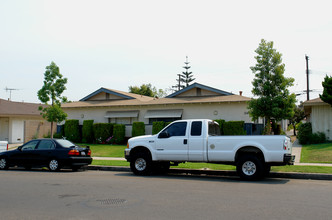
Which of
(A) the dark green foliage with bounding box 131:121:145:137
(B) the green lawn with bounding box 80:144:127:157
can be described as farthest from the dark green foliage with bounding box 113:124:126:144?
(B) the green lawn with bounding box 80:144:127:157

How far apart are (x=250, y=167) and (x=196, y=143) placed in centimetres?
205

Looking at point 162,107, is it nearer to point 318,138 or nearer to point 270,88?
point 270,88

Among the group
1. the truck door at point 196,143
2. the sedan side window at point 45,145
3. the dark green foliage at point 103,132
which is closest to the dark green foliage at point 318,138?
the truck door at point 196,143

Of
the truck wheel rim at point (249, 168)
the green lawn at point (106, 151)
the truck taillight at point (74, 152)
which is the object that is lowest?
the green lawn at point (106, 151)

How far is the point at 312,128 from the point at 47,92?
18.5 meters

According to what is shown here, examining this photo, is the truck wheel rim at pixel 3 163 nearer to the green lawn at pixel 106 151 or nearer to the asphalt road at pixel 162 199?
the asphalt road at pixel 162 199

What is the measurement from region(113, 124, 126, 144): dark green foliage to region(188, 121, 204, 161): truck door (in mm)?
14470

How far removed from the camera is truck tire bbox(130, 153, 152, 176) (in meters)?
12.7

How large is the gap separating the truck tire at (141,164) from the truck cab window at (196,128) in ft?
6.56

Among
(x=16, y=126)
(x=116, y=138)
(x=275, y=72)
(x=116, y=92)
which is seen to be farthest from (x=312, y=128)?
(x=16, y=126)

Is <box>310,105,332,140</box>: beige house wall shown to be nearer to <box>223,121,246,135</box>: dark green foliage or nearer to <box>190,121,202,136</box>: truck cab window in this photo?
<box>223,121,246,135</box>: dark green foliage

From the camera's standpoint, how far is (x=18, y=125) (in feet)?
100

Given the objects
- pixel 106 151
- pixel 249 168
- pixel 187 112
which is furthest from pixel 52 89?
pixel 249 168

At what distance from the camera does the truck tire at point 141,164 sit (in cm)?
1274
